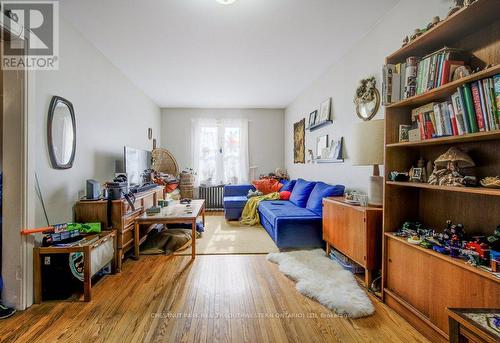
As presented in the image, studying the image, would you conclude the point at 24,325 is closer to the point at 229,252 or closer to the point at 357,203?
the point at 229,252

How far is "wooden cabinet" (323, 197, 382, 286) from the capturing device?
1.96 m

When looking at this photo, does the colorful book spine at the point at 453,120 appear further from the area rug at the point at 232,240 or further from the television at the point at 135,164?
the television at the point at 135,164

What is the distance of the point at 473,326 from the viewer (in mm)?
864

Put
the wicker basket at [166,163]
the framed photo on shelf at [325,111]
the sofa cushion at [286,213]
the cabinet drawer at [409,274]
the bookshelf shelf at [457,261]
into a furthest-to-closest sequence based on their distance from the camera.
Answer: the wicker basket at [166,163] → the framed photo on shelf at [325,111] → the sofa cushion at [286,213] → the cabinet drawer at [409,274] → the bookshelf shelf at [457,261]

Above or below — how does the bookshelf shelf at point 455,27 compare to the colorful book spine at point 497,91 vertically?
above

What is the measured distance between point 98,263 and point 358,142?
2537mm

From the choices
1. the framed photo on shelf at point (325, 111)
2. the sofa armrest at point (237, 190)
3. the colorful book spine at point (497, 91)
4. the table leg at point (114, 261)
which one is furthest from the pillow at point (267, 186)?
the colorful book spine at point (497, 91)

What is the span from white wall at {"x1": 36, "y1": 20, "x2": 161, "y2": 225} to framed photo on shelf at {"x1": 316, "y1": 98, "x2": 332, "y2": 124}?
10.1ft

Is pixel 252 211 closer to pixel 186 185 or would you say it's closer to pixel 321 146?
pixel 321 146

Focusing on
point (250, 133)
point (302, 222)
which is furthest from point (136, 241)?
point (250, 133)

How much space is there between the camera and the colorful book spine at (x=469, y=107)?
122cm

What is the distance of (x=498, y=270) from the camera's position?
1104mm

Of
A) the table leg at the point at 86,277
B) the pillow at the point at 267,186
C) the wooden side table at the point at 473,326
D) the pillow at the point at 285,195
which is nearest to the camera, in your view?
the wooden side table at the point at 473,326

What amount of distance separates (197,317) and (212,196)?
13.5ft
